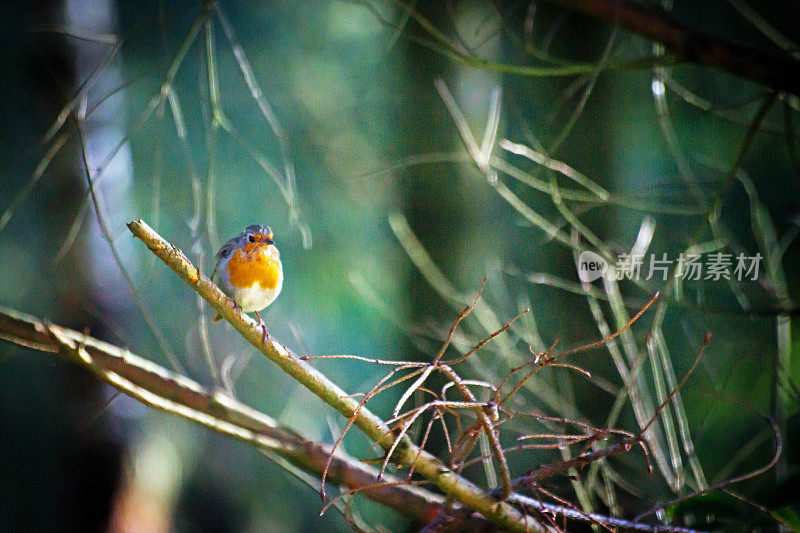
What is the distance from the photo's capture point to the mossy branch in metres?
0.88

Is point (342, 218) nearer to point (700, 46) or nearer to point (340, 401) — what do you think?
point (700, 46)

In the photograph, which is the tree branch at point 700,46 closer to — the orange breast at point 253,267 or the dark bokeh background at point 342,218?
the dark bokeh background at point 342,218

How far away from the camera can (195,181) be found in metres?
1.09

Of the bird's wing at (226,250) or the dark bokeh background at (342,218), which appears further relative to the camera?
the dark bokeh background at (342,218)

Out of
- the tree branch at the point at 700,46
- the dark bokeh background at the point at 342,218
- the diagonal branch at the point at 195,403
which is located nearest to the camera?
the diagonal branch at the point at 195,403

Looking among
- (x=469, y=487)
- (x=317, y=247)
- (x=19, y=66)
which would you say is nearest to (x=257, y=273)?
(x=469, y=487)

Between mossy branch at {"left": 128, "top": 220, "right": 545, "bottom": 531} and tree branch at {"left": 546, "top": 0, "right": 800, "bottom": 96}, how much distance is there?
3.37 ft

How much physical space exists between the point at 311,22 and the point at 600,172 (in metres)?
2.59

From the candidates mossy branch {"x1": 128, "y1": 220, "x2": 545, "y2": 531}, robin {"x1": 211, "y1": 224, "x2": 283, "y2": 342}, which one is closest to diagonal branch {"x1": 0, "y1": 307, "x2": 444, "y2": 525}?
mossy branch {"x1": 128, "y1": 220, "x2": 545, "y2": 531}

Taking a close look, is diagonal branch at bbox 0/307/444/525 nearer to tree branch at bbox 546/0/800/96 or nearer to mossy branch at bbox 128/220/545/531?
mossy branch at bbox 128/220/545/531

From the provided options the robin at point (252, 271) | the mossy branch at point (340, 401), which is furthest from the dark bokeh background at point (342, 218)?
the mossy branch at point (340, 401)

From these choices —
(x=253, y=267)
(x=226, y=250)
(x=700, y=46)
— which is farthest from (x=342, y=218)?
(x=700, y=46)

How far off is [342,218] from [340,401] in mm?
3427

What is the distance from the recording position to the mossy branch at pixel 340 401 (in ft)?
2.89
